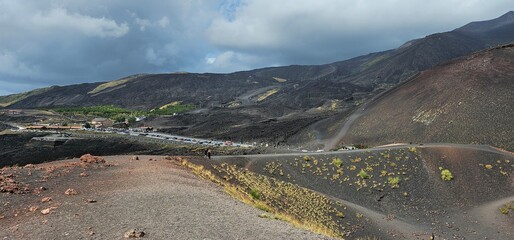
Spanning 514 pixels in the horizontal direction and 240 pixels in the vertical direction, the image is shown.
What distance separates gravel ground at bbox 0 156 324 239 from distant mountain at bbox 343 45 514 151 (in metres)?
53.0

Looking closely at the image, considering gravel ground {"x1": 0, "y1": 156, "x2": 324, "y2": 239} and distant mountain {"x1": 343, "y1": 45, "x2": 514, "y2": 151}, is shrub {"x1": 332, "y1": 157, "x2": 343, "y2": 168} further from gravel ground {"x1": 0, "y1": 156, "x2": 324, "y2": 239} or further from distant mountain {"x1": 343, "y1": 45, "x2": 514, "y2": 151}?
gravel ground {"x1": 0, "y1": 156, "x2": 324, "y2": 239}

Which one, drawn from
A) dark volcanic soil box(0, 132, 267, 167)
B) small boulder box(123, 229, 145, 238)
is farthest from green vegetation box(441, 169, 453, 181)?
dark volcanic soil box(0, 132, 267, 167)

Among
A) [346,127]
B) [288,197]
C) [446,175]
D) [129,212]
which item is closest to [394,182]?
[446,175]

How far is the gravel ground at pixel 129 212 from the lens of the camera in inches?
502

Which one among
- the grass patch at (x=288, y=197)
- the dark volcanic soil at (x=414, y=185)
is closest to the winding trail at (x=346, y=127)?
the dark volcanic soil at (x=414, y=185)

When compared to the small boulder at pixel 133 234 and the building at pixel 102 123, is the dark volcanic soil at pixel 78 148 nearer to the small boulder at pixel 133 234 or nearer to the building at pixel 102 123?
the building at pixel 102 123

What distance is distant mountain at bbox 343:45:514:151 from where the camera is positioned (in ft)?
205

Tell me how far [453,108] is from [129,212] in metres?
69.2

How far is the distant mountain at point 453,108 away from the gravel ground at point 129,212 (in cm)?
5303

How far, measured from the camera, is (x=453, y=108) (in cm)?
7131

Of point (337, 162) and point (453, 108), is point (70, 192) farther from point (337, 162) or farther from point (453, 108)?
point (453, 108)

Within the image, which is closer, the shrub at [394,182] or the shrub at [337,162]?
the shrub at [394,182]

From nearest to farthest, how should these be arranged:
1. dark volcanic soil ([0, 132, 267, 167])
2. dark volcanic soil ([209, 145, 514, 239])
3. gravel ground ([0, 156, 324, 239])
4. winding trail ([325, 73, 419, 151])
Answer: gravel ground ([0, 156, 324, 239]) < dark volcanic soil ([209, 145, 514, 239]) < winding trail ([325, 73, 419, 151]) < dark volcanic soil ([0, 132, 267, 167])

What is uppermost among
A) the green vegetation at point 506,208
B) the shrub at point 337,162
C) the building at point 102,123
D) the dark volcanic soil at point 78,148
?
the building at point 102,123
